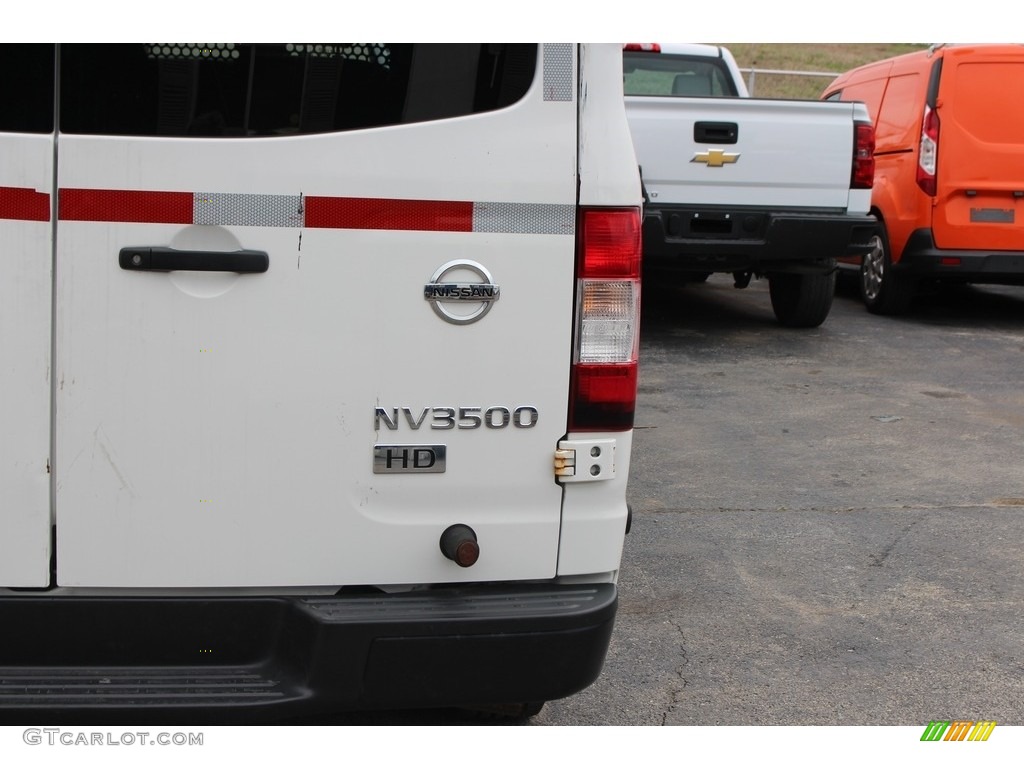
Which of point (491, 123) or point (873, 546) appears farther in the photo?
point (873, 546)

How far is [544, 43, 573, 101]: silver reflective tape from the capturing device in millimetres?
2459

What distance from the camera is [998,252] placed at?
31.2 feet

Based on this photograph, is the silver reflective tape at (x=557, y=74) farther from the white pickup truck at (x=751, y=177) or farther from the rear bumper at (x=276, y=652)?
the white pickup truck at (x=751, y=177)

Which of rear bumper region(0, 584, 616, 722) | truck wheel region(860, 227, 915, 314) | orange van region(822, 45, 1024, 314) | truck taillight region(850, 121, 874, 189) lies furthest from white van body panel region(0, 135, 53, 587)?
truck wheel region(860, 227, 915, 314)

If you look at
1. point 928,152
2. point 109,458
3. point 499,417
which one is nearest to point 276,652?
point 109,458

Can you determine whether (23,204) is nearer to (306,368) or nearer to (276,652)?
(306,368)

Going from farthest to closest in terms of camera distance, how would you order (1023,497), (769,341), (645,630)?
1. (769,341)
2. (1023,497)
3. (645,630)

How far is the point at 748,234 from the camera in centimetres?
838

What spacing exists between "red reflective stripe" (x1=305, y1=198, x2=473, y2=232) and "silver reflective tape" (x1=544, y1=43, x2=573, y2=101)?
29 cm

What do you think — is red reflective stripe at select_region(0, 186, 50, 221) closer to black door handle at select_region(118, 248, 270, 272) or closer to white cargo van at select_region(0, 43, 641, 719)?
white cargo van at select_region(0, 43, 641, 719)

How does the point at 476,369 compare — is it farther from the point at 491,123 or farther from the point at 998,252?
the point at 998,252

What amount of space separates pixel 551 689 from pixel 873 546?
2573 mm

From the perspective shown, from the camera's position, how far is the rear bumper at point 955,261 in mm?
9461

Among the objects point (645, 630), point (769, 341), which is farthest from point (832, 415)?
point (645, 630)
